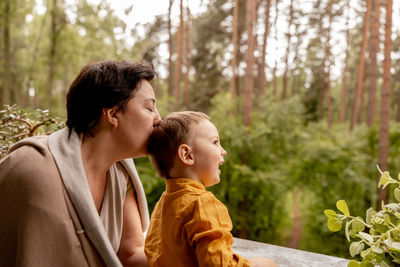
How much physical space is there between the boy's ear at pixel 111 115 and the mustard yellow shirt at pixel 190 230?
0.82 ft

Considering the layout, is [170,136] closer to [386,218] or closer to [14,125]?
[386,218]

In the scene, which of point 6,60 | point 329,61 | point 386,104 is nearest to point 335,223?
point 386,104

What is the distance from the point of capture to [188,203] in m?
0.96

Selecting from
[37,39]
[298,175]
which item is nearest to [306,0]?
[298,175]

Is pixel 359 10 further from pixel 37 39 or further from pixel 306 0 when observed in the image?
pixel 37 39

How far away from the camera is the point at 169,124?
1048mm

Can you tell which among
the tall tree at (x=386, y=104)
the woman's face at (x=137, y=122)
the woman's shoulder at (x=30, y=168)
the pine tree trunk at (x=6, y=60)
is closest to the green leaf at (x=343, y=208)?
the woman's face at (x=137, y=122)

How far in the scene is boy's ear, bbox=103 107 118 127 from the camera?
3.34 ft

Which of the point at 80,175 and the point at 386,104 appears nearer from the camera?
the point at 80,175

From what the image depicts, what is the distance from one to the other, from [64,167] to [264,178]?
15.5 ft

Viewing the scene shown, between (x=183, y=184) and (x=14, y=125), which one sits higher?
(x=14, y=125)

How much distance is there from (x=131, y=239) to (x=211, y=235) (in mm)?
491

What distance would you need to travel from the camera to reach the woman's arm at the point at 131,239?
4.02 ft

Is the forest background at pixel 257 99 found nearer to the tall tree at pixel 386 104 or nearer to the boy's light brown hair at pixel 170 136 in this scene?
the tall tree at pixel 386 104
